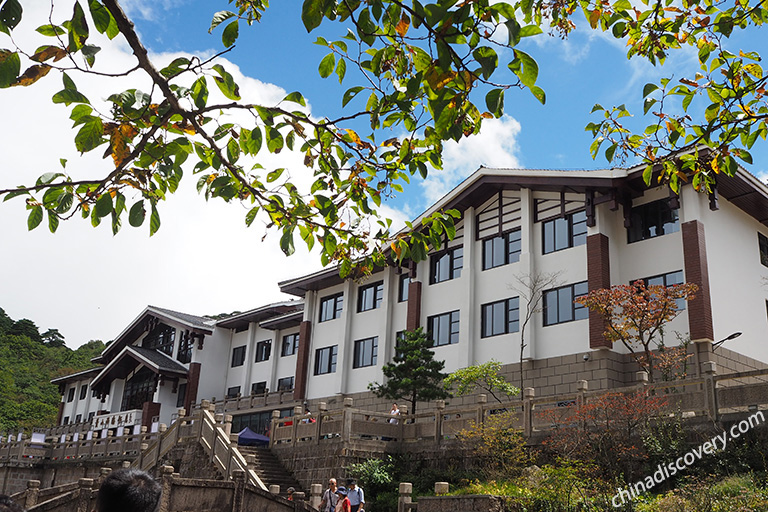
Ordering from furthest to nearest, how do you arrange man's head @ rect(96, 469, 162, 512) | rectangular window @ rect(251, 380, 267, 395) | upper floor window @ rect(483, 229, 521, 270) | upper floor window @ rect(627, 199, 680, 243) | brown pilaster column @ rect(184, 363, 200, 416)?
brown pilaster column @ rect(184, 363, 200, 416)
rectangular window @ rect(251, 380, 267, 395)
upper floor window @ rect(483, 229, 521, 270)
upper floor window @ rect(627, 199, 680, 243)
man's head @ rect(96, 469, 162, 512)

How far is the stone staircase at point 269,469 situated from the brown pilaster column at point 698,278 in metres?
12.5

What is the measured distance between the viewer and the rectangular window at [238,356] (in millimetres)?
41594

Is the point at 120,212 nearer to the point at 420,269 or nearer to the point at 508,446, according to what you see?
the point at 508,446

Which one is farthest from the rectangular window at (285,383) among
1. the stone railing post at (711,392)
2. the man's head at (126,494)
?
the man's head at (126,494)

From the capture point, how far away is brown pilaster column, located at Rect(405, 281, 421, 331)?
97.3ft

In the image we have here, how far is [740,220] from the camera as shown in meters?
25.3

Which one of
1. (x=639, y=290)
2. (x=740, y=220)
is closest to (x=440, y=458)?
(x=639, y=290)

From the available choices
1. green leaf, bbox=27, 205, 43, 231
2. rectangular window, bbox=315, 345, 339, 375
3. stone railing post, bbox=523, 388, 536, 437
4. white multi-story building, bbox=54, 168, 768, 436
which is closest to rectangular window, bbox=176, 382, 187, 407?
white multi-story building, bbox=54, 168, 768, 436

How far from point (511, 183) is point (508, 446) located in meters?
12.0

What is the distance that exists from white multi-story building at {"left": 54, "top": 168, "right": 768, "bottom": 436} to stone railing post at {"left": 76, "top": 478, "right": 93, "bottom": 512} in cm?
1549

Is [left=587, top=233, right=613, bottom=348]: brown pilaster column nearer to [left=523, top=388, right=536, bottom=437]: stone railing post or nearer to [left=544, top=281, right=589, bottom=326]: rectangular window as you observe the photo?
[left=544, top=281, right=589, bottom=326]: rectangular window

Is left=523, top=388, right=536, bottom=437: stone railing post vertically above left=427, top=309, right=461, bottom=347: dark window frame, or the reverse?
left=427, top=309, right=461, bottom=347: dark window frame

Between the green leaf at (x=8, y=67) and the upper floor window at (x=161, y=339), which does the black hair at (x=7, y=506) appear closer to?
the green leaf at (x=8, y=67)

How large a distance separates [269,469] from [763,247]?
19.0 metres
